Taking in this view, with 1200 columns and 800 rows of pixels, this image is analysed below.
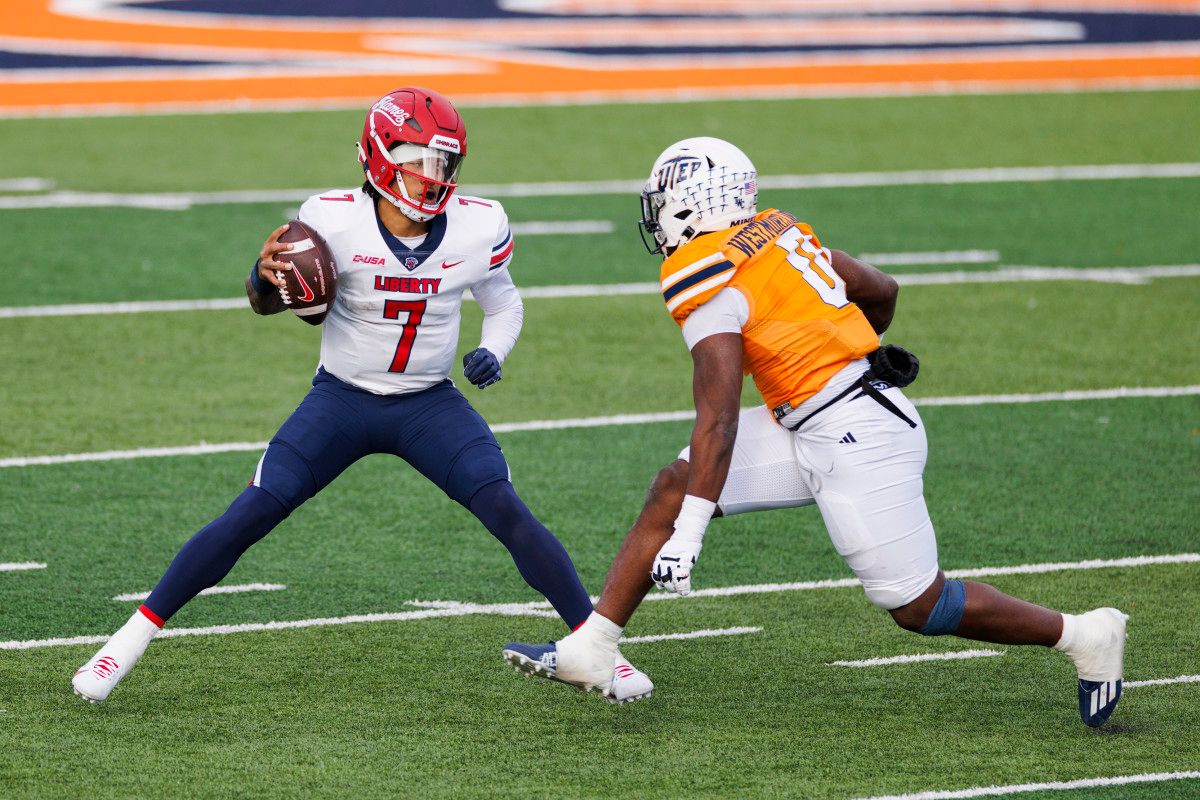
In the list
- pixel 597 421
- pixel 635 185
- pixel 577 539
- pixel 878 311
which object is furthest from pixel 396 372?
pixel 635 185

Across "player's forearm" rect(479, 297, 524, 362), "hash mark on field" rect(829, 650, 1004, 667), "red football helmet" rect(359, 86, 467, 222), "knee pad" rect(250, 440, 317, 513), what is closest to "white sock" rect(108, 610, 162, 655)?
"knee pad" rect(250, 440, 317, 513)

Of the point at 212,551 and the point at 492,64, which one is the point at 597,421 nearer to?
the point at 212,551

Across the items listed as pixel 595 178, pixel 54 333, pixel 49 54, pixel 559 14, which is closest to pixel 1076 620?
pixel 54 333

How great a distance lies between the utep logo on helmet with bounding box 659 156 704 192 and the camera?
5.15m

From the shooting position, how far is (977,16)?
2380cm

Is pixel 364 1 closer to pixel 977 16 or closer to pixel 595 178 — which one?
pixel 977 16

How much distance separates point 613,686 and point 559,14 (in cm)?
1941

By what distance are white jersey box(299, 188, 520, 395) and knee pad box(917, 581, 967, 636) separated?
1.67 m

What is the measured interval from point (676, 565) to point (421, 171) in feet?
4.82

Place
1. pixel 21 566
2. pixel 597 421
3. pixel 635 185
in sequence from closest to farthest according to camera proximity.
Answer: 1. pixel 21 566
2. pixel 597 421
3. pixel 635 185

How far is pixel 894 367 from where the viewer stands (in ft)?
17.1

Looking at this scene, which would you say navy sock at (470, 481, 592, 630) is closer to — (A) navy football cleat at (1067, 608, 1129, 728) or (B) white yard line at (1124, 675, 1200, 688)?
(A) navy football cleat at (1067, 608, 1129, 728)

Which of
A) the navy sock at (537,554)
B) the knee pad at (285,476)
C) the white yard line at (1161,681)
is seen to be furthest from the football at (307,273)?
the white yard line at (1161,681)

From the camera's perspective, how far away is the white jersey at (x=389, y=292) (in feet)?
18.0
